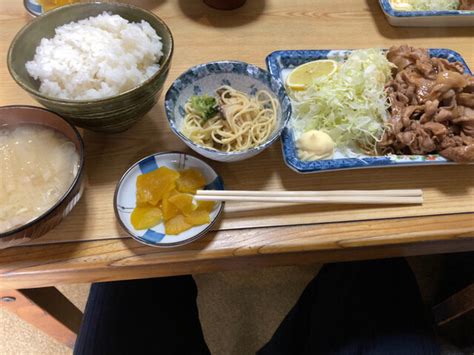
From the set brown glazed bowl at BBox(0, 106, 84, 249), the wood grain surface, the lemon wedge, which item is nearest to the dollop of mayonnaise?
the wood grain surface

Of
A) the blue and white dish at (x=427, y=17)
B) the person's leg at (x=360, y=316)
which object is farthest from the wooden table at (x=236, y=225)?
the blue and white dish at (x=427, y=17)

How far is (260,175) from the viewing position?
1.10 metres

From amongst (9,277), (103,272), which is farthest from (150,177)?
(9,277)

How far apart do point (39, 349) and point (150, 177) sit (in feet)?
4.34

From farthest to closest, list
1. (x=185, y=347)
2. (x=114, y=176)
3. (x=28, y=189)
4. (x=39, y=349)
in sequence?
(x=39, y=349), (x=185, y=347), (x=114, y=176), (x=28, y=189)

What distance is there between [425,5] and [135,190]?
1405 millimetres

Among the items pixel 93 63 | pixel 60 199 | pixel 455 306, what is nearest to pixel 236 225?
pixel 60 199

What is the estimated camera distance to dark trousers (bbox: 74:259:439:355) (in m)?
1.29

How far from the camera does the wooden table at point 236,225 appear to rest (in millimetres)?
940

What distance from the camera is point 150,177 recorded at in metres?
1.00

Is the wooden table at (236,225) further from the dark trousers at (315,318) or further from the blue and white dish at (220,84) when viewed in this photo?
the dark trousers at (315,318)

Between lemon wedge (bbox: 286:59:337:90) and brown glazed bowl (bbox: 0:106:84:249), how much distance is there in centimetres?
69

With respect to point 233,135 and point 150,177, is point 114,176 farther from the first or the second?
point 233,135

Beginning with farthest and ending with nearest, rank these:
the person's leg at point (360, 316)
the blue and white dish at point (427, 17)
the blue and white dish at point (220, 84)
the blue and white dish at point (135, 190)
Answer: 1. the blue and white dish at point (427, 17)
2. the person's leg at point (360, 316)
3. the blue and white dish at point (220, 84)
4. the blue and white dish at point (135, 190)
